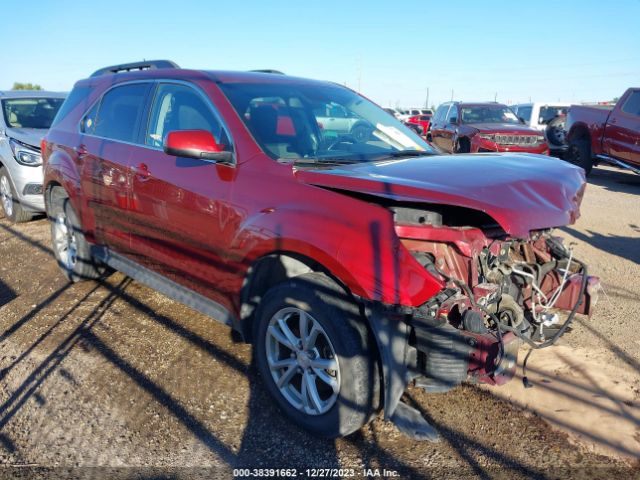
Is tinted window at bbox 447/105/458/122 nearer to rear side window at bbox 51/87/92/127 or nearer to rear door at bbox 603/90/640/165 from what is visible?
rear door at bbox 603/90/640/165

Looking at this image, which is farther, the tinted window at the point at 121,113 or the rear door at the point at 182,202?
the tinted window at the point at 121,113

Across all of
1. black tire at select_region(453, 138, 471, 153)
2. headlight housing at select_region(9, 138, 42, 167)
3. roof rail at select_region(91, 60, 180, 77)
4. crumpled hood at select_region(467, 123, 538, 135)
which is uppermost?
roof rail at select_region(91, 60, 180, 77)

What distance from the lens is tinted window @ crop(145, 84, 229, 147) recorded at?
345cm

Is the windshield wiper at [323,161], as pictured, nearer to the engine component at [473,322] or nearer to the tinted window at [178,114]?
the tinted window at [178,114]

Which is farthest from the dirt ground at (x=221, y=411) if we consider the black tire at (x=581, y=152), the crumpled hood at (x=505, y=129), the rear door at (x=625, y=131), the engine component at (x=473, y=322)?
the black tire at (x=581, y=152)

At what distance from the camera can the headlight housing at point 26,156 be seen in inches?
285

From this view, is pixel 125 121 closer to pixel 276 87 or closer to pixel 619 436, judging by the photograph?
pixel 276 87

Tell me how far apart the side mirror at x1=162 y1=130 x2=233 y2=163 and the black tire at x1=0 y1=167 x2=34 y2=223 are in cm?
544

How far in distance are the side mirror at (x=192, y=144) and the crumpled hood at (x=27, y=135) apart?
529cm

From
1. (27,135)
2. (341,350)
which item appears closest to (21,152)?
(27,135)

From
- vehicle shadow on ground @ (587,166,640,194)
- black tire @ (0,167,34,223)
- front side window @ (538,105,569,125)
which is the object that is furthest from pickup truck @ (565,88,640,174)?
black tire @ (0,167,34,223)

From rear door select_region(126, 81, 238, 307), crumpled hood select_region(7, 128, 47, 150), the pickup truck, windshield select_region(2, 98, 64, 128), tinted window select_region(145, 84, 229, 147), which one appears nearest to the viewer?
rear door select_region(126, 81, 238, 307)

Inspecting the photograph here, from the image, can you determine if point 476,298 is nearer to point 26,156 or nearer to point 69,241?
point 69,241

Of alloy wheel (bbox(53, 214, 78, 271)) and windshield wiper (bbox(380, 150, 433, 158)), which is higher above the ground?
windshield wiper (bbox(380, 150, 433, 158))
